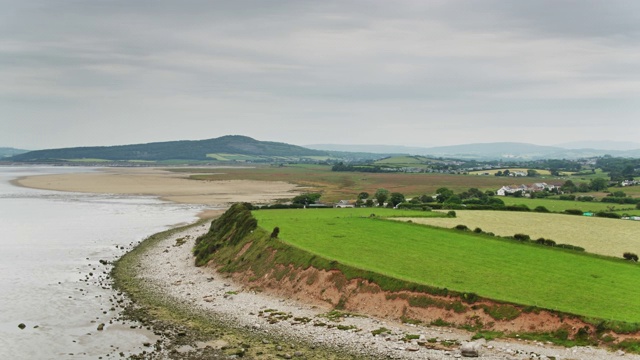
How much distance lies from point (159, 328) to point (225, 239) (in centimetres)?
2180

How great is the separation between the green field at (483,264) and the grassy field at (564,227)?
527 cm

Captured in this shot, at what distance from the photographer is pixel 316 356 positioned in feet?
84.9

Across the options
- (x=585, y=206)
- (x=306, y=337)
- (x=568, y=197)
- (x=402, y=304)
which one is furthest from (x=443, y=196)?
(x=306, y=337)

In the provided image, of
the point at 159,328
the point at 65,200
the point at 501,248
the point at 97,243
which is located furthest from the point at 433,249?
the point at 65,200

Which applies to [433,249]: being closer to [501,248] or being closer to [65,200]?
[501,248]

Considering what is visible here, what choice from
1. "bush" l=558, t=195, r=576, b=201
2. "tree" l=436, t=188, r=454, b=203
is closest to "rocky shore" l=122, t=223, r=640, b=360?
"tree" l=436, t=188, r=454, b=203

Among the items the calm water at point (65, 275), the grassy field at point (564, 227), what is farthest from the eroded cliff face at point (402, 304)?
the grassy field at point (564, 227)

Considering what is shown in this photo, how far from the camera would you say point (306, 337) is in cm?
2855

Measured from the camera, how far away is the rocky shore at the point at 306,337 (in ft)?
81.4

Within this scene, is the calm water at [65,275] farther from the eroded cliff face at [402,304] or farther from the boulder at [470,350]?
the boulder at [470,350]

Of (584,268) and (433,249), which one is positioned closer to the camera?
(584,268)

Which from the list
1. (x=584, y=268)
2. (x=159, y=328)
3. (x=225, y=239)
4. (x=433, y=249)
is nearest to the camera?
(x=159, y=328)

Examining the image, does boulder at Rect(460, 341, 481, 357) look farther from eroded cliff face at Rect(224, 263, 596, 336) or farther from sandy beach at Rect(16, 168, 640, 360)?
eroded cliff face at Rect(224, 263, 596, 336)

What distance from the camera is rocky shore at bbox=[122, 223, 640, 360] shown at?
81.4ft
